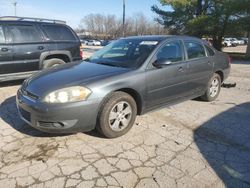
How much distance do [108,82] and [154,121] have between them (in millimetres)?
1433

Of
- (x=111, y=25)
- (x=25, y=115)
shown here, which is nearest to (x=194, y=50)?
(x=25, y=115)

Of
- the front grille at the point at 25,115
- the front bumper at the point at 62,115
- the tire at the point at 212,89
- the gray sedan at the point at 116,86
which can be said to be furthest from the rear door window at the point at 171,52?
the front grille at the point at 25,115

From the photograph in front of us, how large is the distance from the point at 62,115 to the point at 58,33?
5.03m

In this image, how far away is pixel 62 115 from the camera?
367 centimetres

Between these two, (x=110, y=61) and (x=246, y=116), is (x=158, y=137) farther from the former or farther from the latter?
(x=246, y=116)

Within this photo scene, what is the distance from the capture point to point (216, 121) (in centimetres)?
511

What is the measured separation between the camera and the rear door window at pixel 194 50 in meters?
5.50

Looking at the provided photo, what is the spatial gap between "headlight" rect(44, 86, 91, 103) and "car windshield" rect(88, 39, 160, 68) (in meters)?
1.06

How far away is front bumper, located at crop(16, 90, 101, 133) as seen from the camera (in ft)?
12.0

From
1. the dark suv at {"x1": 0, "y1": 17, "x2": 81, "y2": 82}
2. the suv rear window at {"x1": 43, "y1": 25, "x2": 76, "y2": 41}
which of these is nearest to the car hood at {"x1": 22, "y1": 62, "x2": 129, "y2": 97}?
the dark suv at {"x1": 0, "y1": 17, "x2": 81, "y2": 82}

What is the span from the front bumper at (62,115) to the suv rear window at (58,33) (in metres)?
4.44

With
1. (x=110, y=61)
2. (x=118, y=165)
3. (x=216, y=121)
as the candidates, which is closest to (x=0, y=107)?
(x=110, y=61)

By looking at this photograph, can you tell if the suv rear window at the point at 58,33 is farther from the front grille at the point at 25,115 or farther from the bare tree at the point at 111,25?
the bare tree at the point at 111,25

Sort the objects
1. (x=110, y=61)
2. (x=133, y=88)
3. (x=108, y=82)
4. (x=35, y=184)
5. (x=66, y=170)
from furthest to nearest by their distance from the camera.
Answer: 1. (x=110, y=61)
2. (x=133, y=88)
3. (x=108, y=82)
4. (x=66, y=170)
5. (x=35, y=184)
